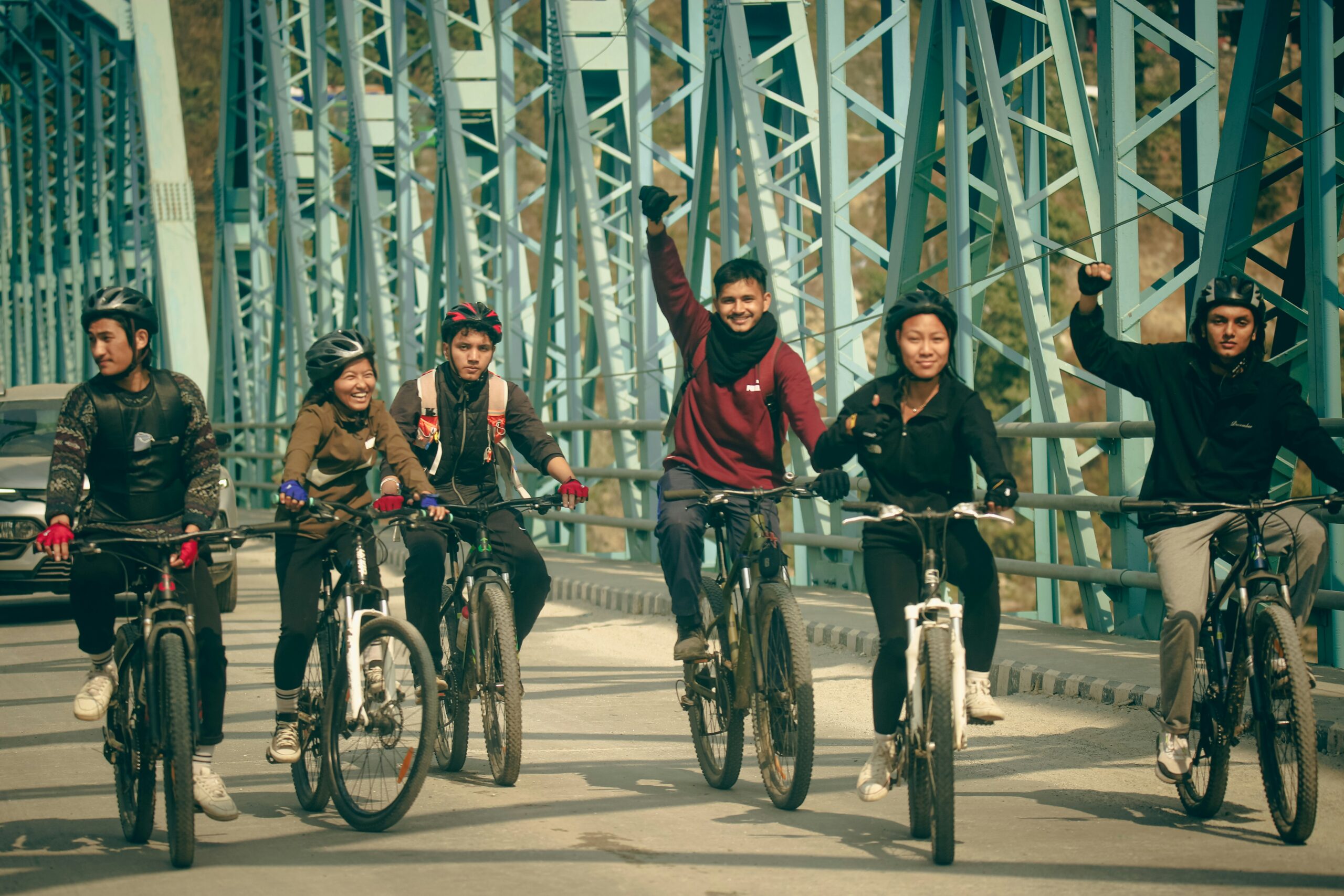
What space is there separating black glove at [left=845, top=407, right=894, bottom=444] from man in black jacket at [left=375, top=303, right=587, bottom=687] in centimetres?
131

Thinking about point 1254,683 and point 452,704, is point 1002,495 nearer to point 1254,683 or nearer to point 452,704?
point 1254,683

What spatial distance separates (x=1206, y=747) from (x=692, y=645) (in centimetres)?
178

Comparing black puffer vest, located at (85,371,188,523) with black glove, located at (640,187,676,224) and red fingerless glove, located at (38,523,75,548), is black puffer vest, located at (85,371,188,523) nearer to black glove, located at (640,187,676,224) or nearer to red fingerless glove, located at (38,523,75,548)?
red fingerless glove, located at (38,523,75,548)

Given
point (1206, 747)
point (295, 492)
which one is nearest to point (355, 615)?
point (295, 492)

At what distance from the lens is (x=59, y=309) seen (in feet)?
174

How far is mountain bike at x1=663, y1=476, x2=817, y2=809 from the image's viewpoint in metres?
6.00

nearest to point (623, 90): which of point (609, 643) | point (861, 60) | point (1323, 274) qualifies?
point (609, 643)

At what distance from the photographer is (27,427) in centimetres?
1407

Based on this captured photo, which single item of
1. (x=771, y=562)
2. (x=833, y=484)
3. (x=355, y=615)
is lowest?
(x=355, y=615)

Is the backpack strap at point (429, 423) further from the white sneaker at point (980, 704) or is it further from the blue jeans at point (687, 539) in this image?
the white sneaker at point (980, 704)

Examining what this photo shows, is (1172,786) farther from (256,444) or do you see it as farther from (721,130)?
(256,444)

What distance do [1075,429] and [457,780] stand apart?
4.60 meters

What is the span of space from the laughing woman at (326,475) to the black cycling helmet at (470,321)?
16.7 inches

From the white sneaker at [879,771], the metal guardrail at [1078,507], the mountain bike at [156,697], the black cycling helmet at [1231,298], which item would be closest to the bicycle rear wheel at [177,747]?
the mountain bike at [156,697]
